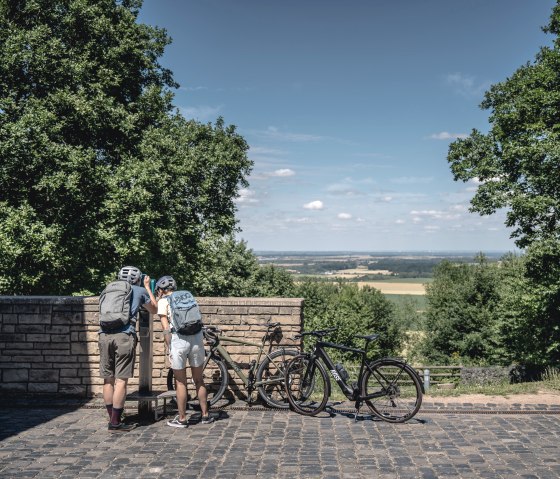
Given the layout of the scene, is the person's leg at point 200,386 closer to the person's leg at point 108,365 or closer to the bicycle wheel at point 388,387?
the person's leg at point 108,365

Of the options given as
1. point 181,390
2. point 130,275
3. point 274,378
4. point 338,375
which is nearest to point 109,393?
point 181,390

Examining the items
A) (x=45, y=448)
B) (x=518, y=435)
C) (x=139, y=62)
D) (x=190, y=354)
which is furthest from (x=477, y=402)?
(x=139, y=62)

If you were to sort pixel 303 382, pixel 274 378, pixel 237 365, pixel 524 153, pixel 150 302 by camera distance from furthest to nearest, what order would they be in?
pixel 524 153
pixel 237 365
pixel 274 378
pixel 303 382
pixel 150 302

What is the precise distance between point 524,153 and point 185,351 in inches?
634

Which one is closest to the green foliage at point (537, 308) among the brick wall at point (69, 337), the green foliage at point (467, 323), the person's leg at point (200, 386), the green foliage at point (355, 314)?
the green foliage at point (467, 323)

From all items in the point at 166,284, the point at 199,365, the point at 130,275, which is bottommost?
the point at 199,365

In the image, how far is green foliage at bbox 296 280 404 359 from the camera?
136 ft

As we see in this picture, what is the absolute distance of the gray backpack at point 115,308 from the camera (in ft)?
21.7

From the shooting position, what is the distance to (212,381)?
26.5 ft

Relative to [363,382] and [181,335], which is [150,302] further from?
[363,382]

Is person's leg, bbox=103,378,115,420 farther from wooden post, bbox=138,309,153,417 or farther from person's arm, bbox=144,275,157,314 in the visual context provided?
person's arm, bbox=144,275,157,314

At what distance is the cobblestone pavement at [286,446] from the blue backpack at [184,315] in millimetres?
1243

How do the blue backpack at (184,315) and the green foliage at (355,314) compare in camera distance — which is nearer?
the blue backpack at (184,315)

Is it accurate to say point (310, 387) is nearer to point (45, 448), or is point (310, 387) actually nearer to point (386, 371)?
point (386, 371)
